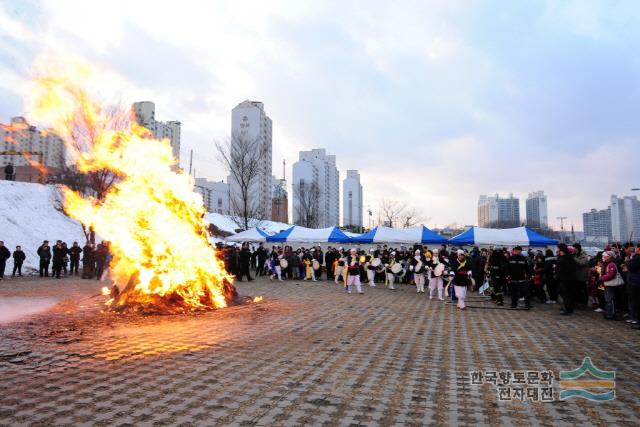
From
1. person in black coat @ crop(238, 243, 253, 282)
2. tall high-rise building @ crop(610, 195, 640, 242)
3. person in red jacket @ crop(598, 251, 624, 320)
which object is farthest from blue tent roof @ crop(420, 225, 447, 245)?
tall high-rise building @ crop(610, 195, 640, 242)

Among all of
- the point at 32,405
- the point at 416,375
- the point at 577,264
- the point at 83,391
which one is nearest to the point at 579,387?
the point at 416,375

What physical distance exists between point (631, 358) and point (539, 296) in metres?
8.88

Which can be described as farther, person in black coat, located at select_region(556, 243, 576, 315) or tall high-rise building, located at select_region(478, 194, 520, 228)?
tall high-rise building, located at select_region(478, 194, 520, 228)

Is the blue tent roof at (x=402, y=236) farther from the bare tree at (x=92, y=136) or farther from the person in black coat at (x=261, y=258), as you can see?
the bare tree at (x=92, y=136)

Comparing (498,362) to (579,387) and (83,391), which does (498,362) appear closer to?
(579,387)

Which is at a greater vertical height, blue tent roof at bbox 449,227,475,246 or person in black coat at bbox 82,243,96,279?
blue tent roof at bbox 449,227,475,246

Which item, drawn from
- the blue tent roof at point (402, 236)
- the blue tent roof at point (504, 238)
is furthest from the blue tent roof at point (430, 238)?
the blue tent roof at point (504, 238)

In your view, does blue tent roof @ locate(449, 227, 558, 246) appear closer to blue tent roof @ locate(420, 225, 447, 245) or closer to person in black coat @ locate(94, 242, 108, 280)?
blue tent roof @ locate(420, 225, 447, 245)

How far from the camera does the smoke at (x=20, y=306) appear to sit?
982 centimetres

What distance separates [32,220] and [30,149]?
18994mm

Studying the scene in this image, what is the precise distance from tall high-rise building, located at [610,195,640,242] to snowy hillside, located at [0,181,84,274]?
88371mm

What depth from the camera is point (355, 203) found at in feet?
369

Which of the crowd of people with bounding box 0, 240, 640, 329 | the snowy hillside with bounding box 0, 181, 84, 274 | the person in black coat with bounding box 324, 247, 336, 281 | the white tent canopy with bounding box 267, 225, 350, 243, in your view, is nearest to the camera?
the crowd of people with bounding box 0, 240, 640, 329
